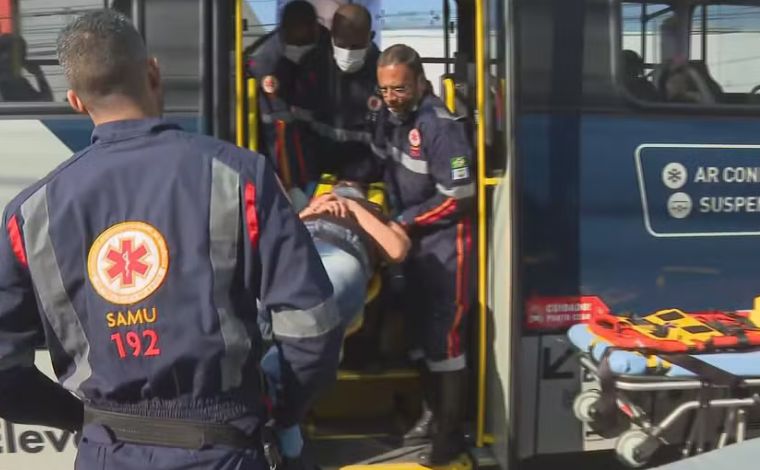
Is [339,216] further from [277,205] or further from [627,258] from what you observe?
[277,205]

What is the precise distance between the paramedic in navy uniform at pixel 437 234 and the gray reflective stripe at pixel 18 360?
6.00 ft

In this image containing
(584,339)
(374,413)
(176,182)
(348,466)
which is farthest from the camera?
(374,413)

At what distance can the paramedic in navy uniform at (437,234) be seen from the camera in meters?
3.24

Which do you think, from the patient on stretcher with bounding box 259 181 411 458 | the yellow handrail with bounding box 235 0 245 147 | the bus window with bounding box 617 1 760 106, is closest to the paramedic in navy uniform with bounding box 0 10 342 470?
the patient on stretcher with bounding box 259 181 411 458

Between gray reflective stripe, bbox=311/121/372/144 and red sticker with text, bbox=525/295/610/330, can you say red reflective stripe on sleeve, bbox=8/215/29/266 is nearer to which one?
red sticker with text, bbox=525/295/610/330

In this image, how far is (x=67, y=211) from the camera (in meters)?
1.57

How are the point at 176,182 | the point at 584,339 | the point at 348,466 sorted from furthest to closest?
the point at 348,466 < the point at 584,339 < the point at 176,182

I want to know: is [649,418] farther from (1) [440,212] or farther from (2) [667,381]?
(1) [440,212]

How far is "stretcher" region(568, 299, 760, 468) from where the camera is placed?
9.27 feet

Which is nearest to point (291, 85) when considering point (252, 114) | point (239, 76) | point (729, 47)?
point (252, 114)

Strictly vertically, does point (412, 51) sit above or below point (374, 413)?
above

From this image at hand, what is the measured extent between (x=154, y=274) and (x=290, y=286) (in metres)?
0.25

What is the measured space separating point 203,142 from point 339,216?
4.95ft

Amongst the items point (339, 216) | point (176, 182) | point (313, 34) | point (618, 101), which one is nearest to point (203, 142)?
point (176, 182)
